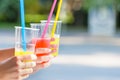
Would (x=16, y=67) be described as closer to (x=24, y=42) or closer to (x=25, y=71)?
(x=25, y=71)

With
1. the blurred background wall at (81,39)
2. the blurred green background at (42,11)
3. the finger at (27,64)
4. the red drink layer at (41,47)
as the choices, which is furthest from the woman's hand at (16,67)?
the blurred green background at (42,11)

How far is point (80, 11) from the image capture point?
19.1 metres

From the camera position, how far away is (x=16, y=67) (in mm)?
1666

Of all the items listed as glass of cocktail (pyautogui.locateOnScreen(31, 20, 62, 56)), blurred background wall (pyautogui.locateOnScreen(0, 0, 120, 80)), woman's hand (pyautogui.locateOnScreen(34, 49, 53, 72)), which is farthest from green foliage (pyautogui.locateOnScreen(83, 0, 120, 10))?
woman's hand (pyautogui.locateOnScreen(34, 49, 53, 72))

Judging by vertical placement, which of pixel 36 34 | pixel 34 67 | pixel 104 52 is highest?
pixel 36 34

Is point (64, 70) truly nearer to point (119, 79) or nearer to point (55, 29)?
point (119, 79)

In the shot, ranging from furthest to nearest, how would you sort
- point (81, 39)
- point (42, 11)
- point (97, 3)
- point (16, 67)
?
1. point (42, 11)
2. point (97, 3)
3. point (81, 39)
4. point (16, 67)

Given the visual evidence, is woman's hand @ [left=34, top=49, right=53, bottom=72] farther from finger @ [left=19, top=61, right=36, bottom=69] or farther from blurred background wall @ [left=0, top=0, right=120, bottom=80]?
blurred background wall @ [left=0, top=0, right=120, bottom=80]

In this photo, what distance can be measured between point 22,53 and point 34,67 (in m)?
0.09

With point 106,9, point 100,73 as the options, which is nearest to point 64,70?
point 100,73

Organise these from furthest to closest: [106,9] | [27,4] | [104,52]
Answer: [27,4]
[106,9]
[104,52]

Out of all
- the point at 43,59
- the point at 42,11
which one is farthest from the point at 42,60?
the point at 42,11

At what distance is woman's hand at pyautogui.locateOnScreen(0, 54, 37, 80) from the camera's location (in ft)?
5.47

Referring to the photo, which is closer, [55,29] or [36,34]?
[36,34]
